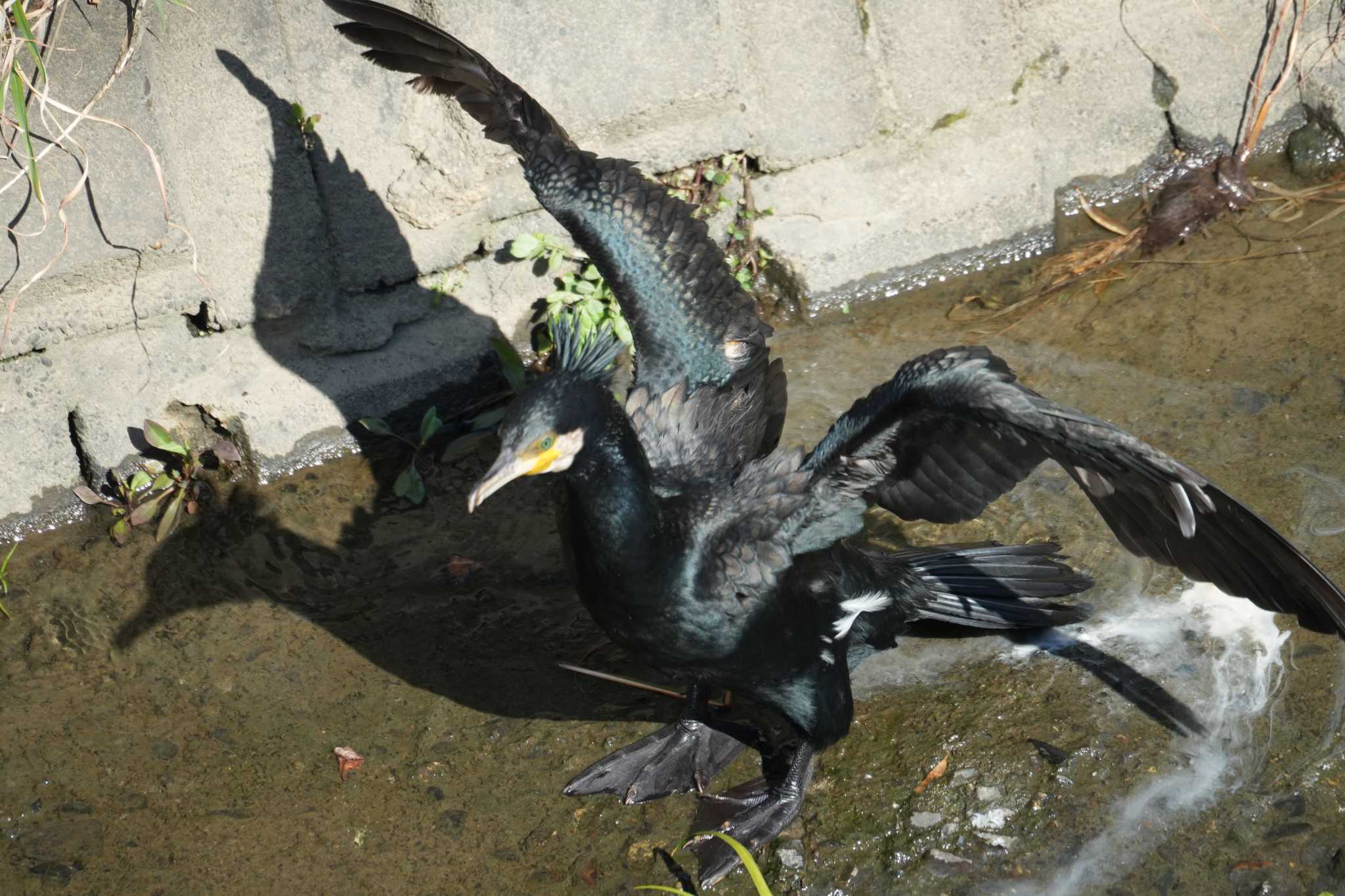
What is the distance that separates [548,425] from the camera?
262cm

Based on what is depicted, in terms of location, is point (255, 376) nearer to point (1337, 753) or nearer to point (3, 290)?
point (3, 290)

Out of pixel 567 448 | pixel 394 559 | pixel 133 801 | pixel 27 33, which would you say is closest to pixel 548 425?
pixel 567 448

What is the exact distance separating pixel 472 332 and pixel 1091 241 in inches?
87.1

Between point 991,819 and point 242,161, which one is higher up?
point 242,161

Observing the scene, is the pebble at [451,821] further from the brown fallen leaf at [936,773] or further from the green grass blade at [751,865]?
the brown fallen leaf at [936,773]

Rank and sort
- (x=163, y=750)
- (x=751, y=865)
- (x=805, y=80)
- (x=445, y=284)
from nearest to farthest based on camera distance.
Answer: (x=751, y=865) < (x=163, y=750) < (x=445, y=284) < (x=805, y=80)

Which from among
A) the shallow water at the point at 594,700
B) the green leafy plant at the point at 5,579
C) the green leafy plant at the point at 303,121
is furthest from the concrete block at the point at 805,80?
the green leafy plant at the point at 5,579

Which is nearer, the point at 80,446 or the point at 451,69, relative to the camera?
the point at 451,69

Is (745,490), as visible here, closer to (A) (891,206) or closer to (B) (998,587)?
(B) (998,587)

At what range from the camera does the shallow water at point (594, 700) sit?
111 inches

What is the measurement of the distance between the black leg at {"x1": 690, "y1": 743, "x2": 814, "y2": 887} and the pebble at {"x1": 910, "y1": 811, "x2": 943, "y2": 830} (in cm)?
26

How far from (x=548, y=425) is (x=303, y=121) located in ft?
6.32

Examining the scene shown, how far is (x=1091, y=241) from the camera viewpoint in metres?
4.62

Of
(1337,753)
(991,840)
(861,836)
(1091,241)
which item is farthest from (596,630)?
(1091,241)
